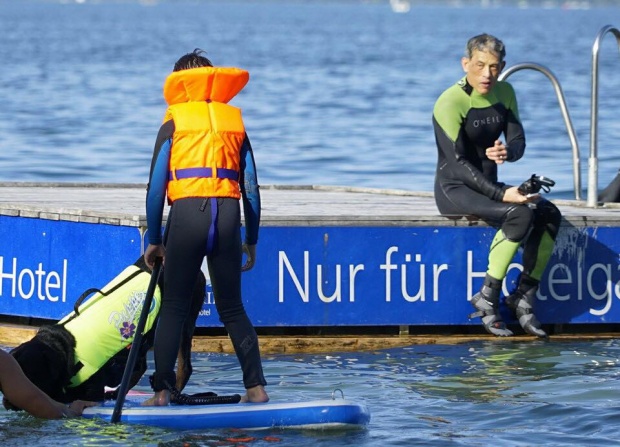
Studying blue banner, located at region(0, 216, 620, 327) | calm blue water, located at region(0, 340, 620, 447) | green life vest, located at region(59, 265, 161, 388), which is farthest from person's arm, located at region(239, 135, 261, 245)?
blue banner, located at region(0, 216, 620, 327)

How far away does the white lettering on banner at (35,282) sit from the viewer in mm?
10227

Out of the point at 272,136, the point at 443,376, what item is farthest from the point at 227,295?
the point at 272,136

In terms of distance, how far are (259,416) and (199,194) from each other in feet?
4.07

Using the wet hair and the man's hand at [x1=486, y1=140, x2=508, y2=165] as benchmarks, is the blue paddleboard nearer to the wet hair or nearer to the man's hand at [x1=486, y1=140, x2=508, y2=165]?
the man's hand at [x1=486, y1=140, x2=508, y2=165]

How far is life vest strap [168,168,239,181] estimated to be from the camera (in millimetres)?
7832

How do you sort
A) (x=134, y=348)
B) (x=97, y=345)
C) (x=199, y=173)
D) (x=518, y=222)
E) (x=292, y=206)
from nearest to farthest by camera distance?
(x=199, y=173) < (x=134, y=348) < (x=97, y=345) < (x=518, y=222) < (x=292, y=206)

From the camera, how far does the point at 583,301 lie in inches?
416

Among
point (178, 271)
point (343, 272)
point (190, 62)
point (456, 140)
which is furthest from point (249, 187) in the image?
point (456, 140)

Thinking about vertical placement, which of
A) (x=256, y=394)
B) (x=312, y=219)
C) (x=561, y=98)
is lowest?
(x=256, y=394)

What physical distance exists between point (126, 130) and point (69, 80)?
2050 centimetres

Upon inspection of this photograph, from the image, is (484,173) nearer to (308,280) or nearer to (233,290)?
(308,280)

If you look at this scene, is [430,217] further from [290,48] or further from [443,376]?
[290,48]

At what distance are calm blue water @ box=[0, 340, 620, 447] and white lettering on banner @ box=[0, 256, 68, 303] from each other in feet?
3.50

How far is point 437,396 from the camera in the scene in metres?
9.02
